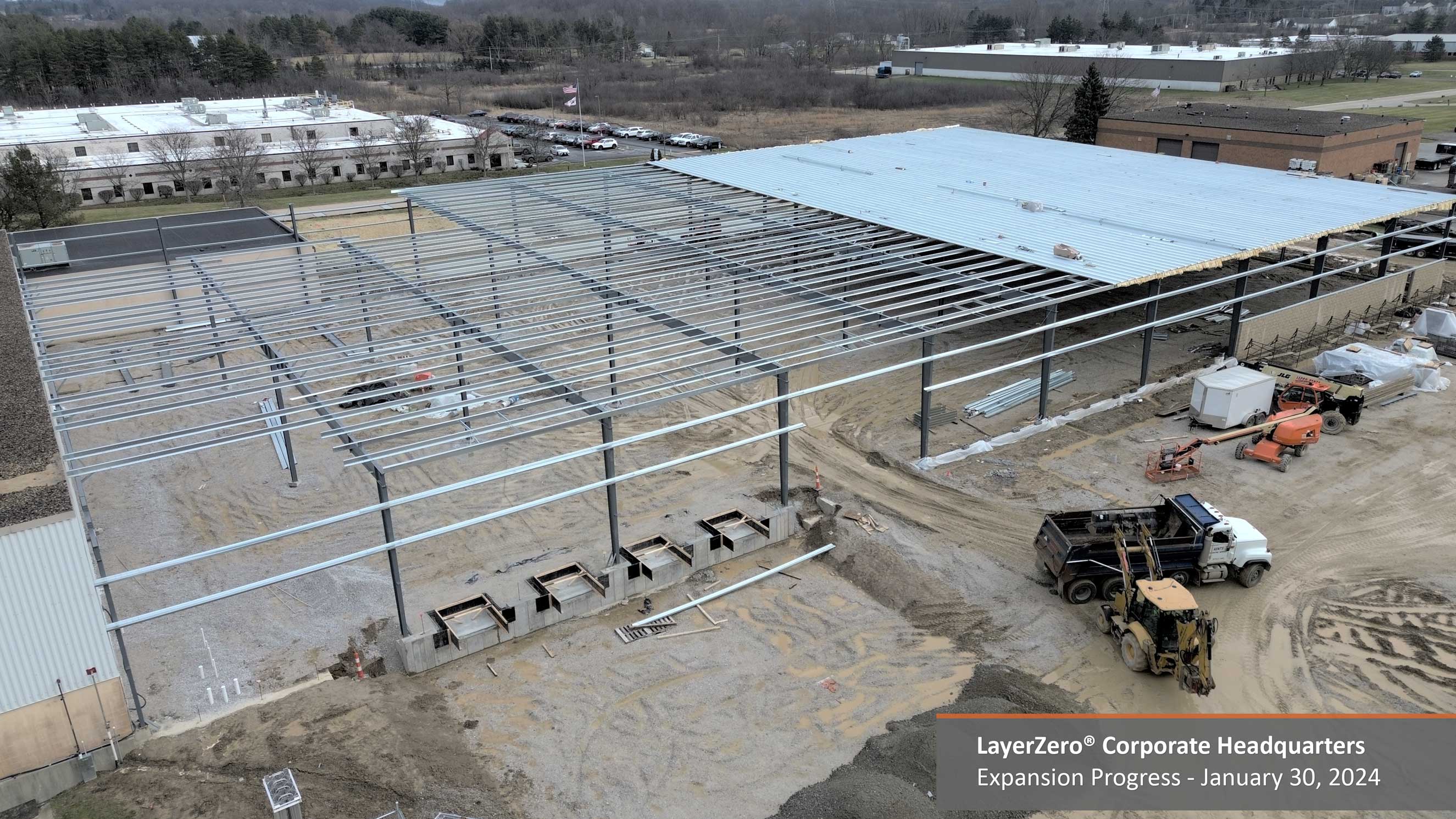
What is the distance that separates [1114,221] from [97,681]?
24029mm

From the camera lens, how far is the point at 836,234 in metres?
25.9

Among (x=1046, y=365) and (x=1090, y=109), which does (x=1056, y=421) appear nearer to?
(x=1046, y=365)

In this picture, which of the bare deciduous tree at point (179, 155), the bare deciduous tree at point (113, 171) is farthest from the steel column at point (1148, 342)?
the bare deciduous tree at point (113, 171)

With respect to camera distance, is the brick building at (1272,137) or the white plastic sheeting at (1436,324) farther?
the brick building at (1272,137)

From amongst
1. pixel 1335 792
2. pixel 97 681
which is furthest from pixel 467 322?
pixel 1335 792

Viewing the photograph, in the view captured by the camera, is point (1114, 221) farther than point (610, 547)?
Yes

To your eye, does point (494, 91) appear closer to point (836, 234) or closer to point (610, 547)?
point (836, 234)

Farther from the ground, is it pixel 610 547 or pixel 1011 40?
pixel 1011 40

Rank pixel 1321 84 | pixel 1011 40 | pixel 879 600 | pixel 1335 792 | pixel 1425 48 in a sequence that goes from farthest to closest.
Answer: pixel 1011 40 → pixel 1425 48 → pixel 1321 84 → pixel 879 600 → pixel 1335 792

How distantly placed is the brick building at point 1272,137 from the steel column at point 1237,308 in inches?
921

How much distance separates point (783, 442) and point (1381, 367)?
52.1ft

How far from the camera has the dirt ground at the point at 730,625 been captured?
11.8 metres

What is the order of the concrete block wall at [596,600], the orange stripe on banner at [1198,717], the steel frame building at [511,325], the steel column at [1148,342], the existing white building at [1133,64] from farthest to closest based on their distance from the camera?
the existing white building at [1133,64], the steel column at [1148,342], the steel frame building at [511,325], the concrete block wall at [596,600], the orange stripe on banner at [1198,717]

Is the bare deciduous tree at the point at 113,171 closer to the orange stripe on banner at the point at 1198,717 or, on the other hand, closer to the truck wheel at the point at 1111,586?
the truck wheel at the point at 1111,586
